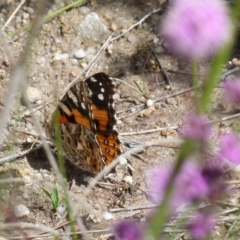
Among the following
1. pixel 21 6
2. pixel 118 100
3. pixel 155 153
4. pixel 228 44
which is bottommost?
pixel 155 153

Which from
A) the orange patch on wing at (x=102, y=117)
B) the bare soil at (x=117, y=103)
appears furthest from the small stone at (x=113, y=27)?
the orange patch on wing at (x=102, y=117)

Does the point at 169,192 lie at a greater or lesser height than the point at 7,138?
greater

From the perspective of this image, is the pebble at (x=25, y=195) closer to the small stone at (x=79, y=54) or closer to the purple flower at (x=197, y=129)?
the small stone at (x=79, y=54)

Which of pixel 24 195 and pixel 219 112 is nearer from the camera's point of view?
pixel 24 195

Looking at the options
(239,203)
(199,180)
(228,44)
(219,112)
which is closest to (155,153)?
(219,112)

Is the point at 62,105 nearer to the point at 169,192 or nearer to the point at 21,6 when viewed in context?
the point at 21,6
